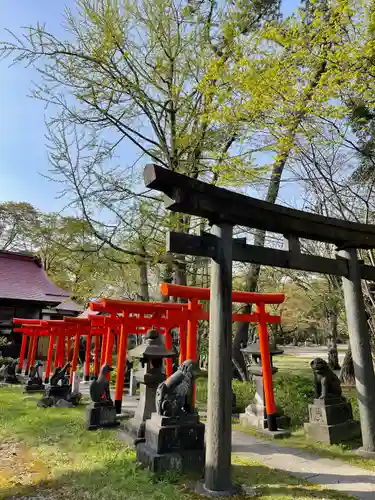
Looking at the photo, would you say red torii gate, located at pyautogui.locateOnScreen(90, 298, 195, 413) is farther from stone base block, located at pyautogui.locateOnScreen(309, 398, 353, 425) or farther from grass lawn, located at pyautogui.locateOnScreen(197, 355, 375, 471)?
stone base block, located at pyautogui.locateOnScreen(309, 398, 353, 425)

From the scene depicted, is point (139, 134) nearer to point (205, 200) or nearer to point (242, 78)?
point (242, 78)

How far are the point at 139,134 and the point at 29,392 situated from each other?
1026cm

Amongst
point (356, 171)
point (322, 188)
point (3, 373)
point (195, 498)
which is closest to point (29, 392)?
point (3, 373)

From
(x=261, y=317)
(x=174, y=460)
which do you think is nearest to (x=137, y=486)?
(x=174, y=460)

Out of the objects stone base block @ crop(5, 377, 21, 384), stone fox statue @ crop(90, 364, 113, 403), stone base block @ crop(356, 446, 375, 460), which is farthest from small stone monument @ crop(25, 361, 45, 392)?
stone base block @ crop(356, 446, 375, 460)

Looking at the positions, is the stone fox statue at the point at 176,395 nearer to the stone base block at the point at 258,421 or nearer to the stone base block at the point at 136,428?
the stone base block at the point at 136,428

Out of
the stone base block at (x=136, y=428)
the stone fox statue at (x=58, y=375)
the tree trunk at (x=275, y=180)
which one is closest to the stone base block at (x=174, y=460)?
the stone base block at (x=136, y=428)

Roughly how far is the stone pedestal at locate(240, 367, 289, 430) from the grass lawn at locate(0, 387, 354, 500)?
2296 mm

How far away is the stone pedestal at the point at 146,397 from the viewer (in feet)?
19.3

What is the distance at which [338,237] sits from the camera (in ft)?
19.8

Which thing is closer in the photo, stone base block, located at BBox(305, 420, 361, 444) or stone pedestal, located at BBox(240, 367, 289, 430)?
stone base block, located at BBox(305, 420, 361, 444)

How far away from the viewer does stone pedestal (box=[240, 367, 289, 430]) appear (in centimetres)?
→ 743

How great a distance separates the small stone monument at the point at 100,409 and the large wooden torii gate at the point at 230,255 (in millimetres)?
3936

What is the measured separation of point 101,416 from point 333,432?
15.5 ft
